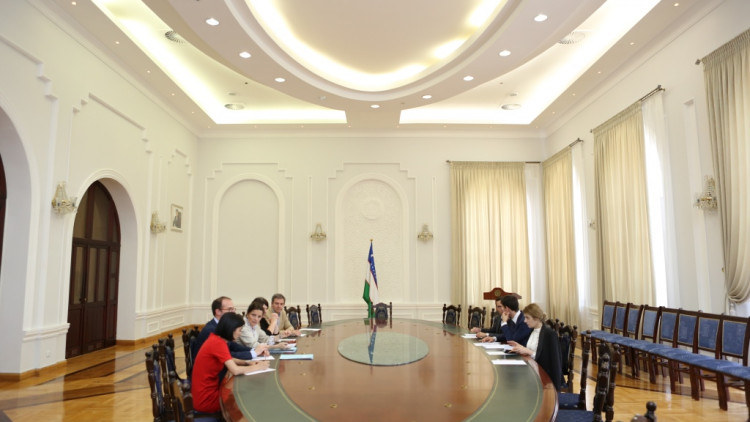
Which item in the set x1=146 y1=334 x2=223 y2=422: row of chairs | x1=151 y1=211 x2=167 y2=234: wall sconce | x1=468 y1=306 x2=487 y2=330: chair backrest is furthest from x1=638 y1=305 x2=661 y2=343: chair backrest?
x1=151 y1=211 x2=167 y2=234: wall sconce

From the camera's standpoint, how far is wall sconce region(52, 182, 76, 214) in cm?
631

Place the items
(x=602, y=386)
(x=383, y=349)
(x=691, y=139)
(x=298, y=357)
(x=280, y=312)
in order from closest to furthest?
(x=602, y=386) → (x=298, y=357) → (x=383, y=349) → (x=280, y=312) → (x=691, y=139)

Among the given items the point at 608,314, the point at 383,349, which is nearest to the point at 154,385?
the point at 383,349

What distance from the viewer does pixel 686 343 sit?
5.75 metres

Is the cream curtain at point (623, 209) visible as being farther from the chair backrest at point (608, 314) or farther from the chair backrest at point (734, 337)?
the chair backrest at point (734, 337)

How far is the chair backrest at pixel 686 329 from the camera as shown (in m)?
5.66

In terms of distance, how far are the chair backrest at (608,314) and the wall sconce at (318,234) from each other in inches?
232

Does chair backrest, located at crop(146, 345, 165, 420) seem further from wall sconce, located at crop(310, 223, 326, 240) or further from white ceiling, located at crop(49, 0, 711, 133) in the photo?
wall sconce, located at crop(310, 223, 326, 240)

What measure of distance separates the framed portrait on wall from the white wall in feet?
28.7

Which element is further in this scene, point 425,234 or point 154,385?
point 425,234

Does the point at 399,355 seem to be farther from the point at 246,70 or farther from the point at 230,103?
the point at 230,103

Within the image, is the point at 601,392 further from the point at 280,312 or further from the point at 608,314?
the point at 608,314

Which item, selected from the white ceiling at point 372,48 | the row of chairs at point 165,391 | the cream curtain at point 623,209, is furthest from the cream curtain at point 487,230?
the row of chairs at point 165,391

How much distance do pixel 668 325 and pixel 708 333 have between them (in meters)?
0.66
